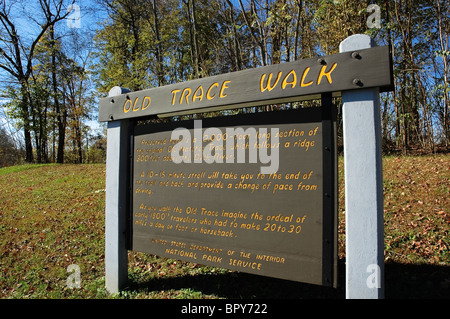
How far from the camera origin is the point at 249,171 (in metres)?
2.83

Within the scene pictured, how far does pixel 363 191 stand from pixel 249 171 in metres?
1.03

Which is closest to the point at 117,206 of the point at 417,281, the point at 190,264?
the point at 190,264

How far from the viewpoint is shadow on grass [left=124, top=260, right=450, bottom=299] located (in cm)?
340

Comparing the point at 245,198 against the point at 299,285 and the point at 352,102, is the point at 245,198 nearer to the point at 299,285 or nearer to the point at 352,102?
the point at 352,102

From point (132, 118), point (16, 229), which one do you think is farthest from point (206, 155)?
point (16, 229)

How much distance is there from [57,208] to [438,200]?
900cm

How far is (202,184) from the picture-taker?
314 cm

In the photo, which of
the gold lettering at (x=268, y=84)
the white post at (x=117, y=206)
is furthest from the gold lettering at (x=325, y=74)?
the white post at (x=117, y=206)

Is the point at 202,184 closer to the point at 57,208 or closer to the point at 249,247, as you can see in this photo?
the point at 249,247

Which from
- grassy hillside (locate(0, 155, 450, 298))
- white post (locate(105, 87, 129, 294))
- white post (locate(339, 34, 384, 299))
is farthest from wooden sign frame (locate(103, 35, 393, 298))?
grassy hillside (locate(0, 155, 450, 298))

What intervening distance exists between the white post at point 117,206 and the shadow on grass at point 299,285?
0.33 metres

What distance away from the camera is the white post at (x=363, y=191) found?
7.39 ft

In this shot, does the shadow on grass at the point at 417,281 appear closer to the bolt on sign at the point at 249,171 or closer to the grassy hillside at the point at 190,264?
the grassy hillside at the point at 190,264

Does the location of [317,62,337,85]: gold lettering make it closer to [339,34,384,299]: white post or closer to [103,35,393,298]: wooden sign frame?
[103,35,393,298]: wooden sign frame
